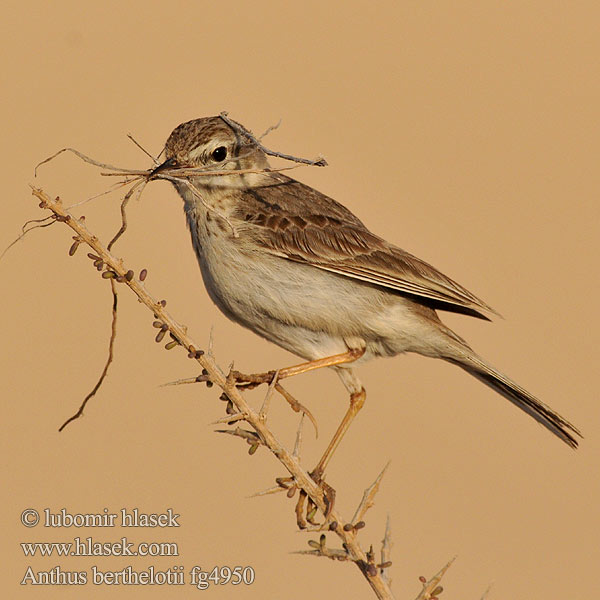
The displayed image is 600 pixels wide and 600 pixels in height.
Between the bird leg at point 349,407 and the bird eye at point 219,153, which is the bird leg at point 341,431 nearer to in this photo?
the bird leg at point 349,407

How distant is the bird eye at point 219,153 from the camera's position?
17.8 feet

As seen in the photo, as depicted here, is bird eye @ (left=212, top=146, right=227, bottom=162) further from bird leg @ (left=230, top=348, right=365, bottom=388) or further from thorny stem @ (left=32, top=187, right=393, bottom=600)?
thorny stem @ (left=32, top=187, right=393, bottom=600)

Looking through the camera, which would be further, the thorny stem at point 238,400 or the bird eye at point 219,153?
the bird eye at point 219,153

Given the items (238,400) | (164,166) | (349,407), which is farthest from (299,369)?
(164,166)

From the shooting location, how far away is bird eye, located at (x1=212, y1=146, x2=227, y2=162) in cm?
544

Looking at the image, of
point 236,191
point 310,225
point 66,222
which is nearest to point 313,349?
point 310,225

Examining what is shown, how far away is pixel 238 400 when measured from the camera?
3.72 meters

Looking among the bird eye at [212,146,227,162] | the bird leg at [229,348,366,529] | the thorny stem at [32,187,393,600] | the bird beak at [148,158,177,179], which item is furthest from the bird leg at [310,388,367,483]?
the bird beak at [148,158,177,179]

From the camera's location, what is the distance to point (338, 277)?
5.31 metres

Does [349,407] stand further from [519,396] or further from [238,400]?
[238,400]

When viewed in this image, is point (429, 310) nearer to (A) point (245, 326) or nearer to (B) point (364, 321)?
(B) point (364, 321)

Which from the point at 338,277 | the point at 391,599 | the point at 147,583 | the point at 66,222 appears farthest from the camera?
the point at 338,277

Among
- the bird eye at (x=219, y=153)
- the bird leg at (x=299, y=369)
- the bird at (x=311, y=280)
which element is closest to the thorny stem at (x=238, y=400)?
the bird leg at (x=299, y=369)

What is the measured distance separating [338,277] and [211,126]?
1342mm
